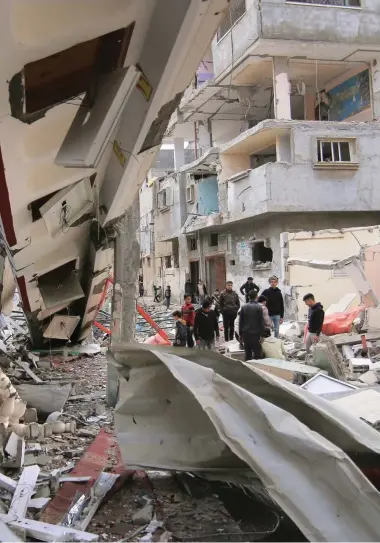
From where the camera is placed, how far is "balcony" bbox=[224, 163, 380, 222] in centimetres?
1585

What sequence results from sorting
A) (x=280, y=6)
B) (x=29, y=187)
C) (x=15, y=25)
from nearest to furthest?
(x=15, y=25)
(x=29, y=187)
(x=280, y=6)

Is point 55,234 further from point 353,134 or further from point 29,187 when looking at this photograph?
point 353,134

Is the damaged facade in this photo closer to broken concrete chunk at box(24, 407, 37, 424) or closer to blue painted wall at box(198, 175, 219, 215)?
broken concrete chunk at box(24, 407, 37, 424)

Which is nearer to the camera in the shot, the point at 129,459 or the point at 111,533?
the point at 111,533

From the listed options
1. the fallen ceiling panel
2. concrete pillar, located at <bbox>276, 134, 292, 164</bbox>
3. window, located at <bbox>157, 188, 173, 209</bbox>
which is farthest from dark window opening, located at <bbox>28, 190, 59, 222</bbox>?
window, located at <bbox>157, 188, 173, 209</bbox>

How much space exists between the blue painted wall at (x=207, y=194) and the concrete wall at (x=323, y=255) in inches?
306

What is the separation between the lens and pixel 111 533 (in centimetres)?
320

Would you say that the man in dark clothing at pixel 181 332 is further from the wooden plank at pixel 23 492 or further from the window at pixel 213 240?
the window at pixel 213 240

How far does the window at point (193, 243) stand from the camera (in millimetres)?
24000

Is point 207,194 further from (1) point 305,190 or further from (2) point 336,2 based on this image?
(2) point 336,2

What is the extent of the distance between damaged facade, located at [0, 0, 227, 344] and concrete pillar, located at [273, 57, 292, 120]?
12.0 m

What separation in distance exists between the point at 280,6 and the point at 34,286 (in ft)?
41.8

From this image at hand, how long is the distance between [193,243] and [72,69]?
68.4 ft

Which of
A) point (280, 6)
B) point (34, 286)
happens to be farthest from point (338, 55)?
point (34, 286)
